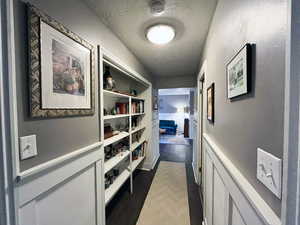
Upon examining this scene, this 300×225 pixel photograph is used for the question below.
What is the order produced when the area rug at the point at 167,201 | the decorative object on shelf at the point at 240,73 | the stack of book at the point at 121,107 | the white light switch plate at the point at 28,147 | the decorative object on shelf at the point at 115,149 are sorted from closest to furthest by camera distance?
the decorative object on shelf at the point at 240,73, the white light switch plate at the point at 28,147, the area rug at the point at 167,201, the decorative object on shelf at the point at 115,149, the stack of book at the point at 121,107

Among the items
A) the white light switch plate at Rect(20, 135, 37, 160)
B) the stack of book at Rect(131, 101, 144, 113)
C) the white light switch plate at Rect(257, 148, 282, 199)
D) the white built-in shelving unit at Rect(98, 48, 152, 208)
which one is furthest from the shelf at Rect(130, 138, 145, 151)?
the white light switch plate at Rect(257, 148, 282, 199)

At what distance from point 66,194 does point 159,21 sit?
177cm

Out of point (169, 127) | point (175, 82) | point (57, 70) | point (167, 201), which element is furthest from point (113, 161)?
point (169, 127)

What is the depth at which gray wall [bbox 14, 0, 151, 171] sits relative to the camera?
725 mm

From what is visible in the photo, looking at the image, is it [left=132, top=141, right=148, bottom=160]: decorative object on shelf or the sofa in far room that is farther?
the sofa in far room

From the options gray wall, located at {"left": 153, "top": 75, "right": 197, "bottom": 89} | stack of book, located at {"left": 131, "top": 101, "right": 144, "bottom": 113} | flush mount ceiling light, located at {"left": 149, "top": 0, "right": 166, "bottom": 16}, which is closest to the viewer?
flush mount ceiling light, located at {"left": 149, "top": 0, "right": 166, "bottom": 16}

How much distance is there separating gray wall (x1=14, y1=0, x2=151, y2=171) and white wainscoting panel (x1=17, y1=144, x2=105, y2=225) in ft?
0.36

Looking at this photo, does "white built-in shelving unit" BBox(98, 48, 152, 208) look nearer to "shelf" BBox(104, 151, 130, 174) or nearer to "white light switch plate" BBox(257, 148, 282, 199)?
"shelf" BBox(104, 151, 130, 174)

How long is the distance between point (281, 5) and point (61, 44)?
44.9 inches

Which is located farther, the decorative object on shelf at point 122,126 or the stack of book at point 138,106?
the stack of book at point 138,106

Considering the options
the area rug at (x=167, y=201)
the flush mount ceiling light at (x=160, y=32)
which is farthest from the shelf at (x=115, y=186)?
the flush mount ceiling light at (x=160, y=32)

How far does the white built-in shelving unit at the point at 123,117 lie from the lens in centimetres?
158

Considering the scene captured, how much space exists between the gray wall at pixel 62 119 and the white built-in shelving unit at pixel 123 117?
7.0 inches

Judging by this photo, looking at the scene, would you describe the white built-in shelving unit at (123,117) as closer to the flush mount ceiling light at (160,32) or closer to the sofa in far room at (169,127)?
the flush mount ceiling light at (160,32)
